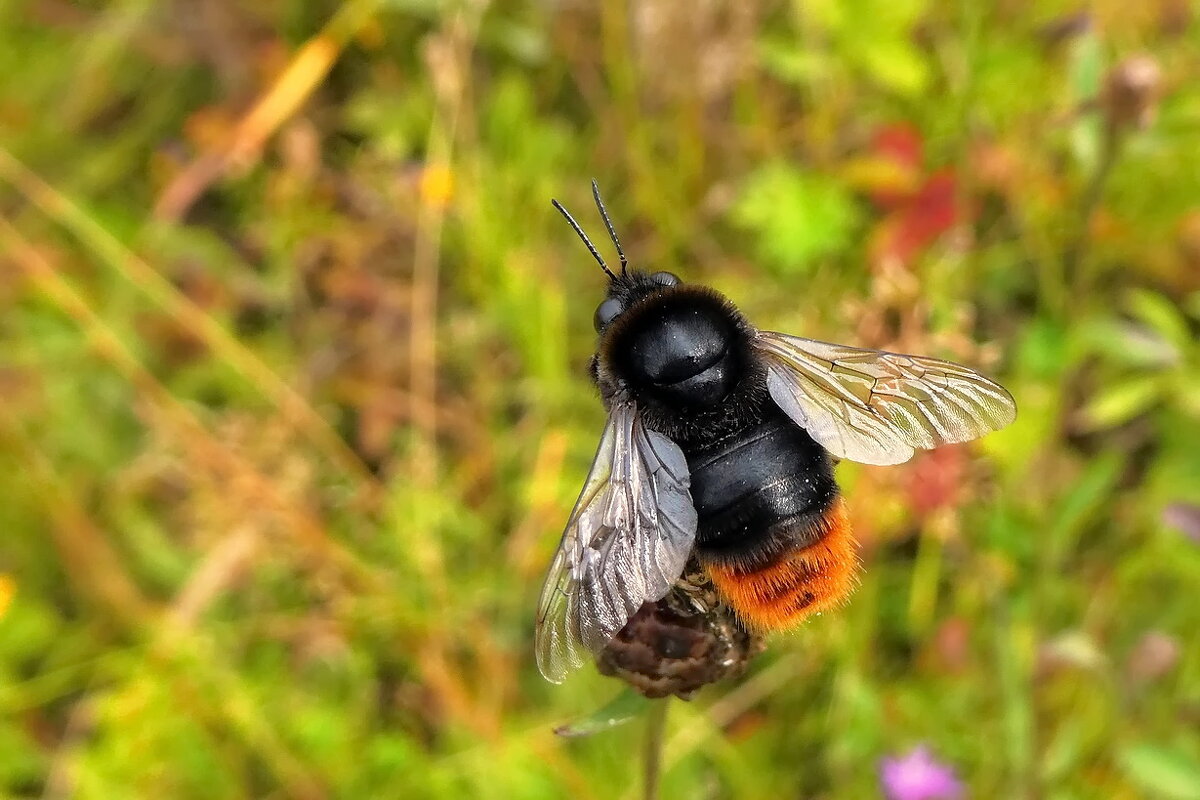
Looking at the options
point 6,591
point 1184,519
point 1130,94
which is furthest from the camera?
point 6,591

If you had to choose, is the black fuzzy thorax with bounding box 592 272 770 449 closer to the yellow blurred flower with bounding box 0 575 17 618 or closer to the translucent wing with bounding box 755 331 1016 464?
the translucent wing with bounding box 755 331 1016 464

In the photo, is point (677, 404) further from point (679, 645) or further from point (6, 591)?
point (6, 591)

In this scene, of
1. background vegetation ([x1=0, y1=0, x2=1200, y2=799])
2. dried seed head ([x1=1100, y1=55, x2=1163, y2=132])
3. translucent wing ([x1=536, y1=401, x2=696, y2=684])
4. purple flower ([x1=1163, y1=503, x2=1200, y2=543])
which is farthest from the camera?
background vegetation ([x1=0, y1=0, x2=1200, y2=799])

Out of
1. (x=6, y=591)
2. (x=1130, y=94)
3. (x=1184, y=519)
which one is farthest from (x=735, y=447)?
(x=6, y=591)

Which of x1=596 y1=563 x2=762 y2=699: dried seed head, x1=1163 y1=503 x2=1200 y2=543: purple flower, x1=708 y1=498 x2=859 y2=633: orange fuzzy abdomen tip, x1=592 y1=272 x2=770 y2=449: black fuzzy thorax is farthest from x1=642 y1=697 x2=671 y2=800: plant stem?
x1=1163 y1=503 x2=1200 y2=543: purple flower

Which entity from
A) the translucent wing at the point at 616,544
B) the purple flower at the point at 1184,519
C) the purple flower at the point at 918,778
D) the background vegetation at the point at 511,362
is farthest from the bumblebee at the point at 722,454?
the purple flower at the point at 918,778

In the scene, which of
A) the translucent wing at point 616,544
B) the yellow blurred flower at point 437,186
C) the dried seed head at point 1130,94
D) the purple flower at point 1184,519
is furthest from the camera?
the yellow blurred flower at point 437,186

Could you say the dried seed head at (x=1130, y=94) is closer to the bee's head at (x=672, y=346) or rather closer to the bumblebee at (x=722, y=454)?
the bumblebee at (x=722, y=454)
